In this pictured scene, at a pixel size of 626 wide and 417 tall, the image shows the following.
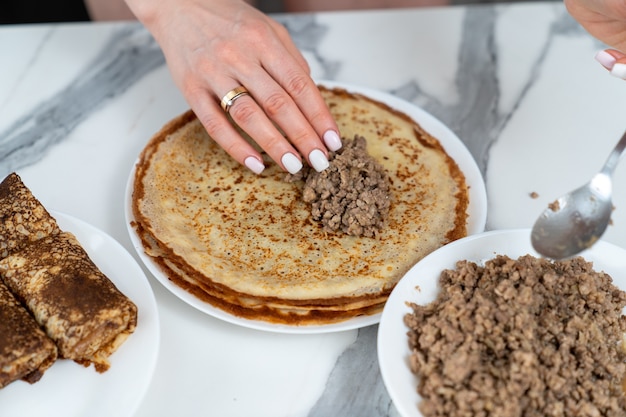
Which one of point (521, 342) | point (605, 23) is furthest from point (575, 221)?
point (605, 23)

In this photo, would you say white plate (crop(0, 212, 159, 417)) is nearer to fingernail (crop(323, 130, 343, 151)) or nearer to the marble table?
the marble table

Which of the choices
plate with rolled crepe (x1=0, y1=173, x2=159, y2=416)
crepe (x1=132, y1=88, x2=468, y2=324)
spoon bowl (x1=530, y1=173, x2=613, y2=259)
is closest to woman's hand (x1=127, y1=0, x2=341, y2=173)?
crepe (x1=132, y1=88, x2=468, y2=324)

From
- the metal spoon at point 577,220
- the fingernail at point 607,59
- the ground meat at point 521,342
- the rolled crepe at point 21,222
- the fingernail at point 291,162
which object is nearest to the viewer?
the ground meat at point 521,342

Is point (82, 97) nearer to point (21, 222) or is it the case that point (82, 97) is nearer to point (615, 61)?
point (21, 222)

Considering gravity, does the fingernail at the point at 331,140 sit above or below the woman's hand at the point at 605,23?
above

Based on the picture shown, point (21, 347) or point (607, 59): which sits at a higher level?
point (21, 347)

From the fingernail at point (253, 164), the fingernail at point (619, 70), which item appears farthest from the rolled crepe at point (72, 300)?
the fingernail at point (619, 70)

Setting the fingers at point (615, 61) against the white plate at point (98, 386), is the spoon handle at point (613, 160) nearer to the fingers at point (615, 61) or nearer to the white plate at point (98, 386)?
the fingers at point (615, 61)
